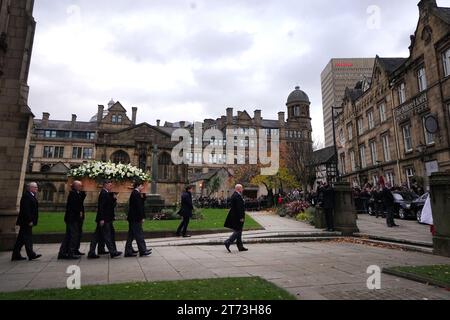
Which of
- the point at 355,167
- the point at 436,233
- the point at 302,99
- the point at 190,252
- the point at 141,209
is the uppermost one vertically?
the point at 302,99

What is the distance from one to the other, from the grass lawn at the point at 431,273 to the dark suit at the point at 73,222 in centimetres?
800

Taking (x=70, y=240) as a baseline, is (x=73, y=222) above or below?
above

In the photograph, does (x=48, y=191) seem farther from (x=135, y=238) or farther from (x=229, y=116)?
(x=229, y=116)

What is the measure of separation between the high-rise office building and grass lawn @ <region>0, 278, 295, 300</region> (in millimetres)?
112165

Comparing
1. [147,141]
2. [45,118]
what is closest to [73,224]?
[147,141]

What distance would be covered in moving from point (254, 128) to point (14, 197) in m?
69.5

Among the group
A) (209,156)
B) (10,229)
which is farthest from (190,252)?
(209,156)

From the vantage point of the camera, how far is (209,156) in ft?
243

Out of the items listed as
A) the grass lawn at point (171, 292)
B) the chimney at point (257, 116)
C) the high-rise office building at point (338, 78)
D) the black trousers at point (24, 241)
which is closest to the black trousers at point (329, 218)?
the grass lawn at point (171, 292)

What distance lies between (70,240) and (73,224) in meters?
0.46

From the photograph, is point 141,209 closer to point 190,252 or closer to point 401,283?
point 190,252

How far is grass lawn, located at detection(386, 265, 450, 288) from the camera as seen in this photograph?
16.8ft

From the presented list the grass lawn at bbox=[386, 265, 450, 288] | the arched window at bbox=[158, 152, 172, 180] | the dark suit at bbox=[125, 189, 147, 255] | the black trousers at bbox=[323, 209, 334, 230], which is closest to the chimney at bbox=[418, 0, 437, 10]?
the black trousers at bbox=[323, 209, 334, 230]

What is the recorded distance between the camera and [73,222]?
8.59 m
